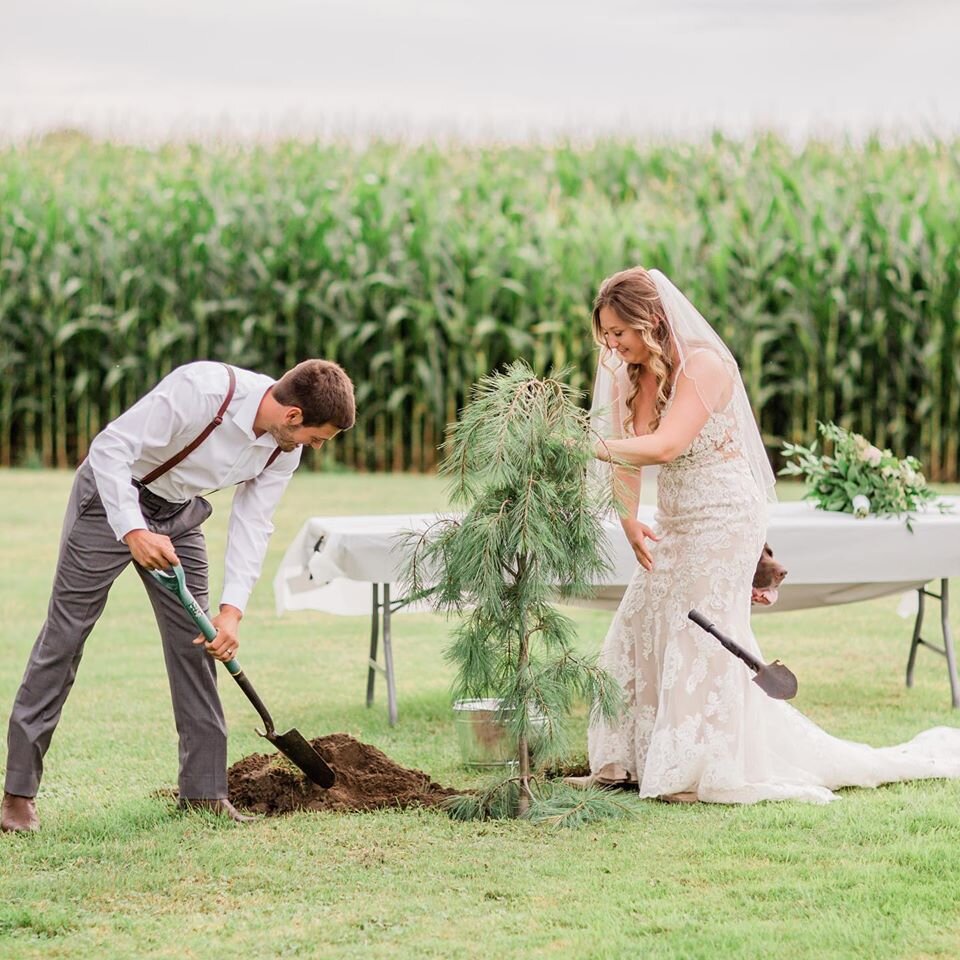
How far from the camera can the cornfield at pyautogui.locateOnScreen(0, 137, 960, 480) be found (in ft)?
46.0

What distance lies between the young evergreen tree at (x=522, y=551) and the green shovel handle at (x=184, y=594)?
68 cm

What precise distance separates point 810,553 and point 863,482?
0.48 meters

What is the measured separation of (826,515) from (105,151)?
640 inches

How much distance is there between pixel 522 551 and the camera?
174 inches

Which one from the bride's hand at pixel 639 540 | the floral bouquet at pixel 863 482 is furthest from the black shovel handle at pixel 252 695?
the floral bouquet at pixel 863 482

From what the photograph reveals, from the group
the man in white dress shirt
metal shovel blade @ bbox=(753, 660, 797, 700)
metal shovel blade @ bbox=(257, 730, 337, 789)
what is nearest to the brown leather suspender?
the man in white dress shirt

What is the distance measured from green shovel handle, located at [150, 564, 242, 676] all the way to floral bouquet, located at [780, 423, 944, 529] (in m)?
2.85

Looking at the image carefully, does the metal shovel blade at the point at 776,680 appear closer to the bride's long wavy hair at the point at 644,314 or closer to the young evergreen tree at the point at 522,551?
the young evergreen tree at the point at 522,551

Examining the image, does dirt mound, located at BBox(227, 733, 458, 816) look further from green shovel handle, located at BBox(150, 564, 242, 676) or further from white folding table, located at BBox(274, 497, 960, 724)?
white folding table, located at BBox(274, 497, 960, 724)

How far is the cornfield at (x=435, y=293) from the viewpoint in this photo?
46.0 ft

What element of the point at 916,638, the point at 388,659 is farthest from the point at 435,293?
the point at 388,659

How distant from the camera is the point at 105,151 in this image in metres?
20.4

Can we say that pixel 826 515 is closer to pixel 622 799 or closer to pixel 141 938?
pixel 622 799

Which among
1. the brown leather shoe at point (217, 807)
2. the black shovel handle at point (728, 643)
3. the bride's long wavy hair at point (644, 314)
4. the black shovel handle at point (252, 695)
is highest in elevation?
the bride's long wavy hair at point (644, 314)
